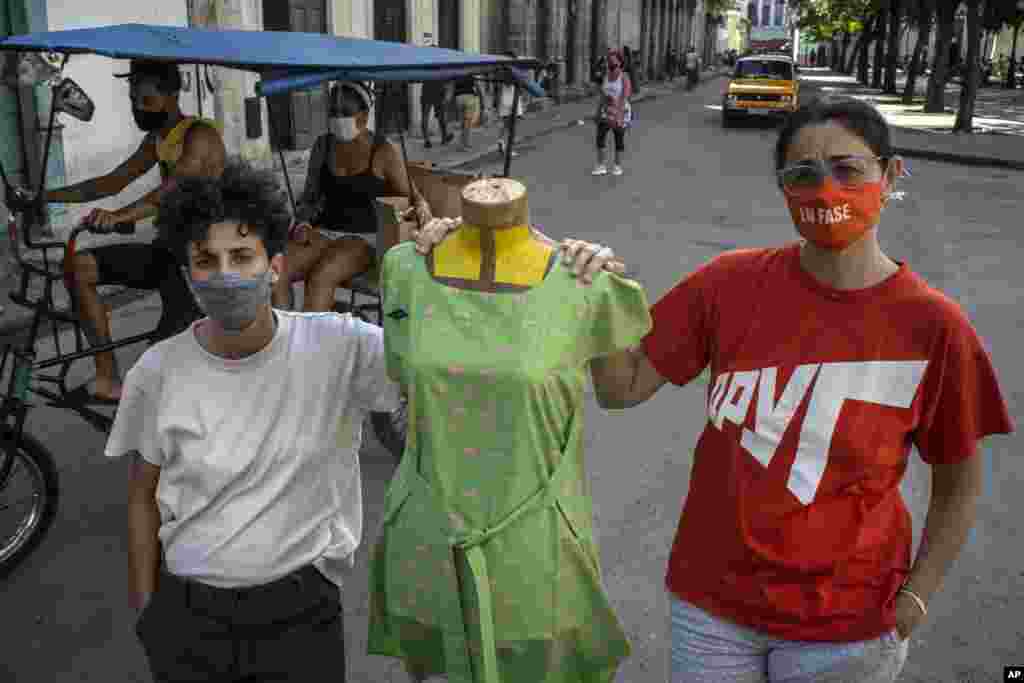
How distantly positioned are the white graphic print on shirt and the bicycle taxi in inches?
86.7

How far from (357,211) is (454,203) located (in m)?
1.09

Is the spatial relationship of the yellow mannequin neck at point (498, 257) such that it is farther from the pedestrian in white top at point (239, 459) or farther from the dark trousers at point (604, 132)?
the dark trousers at point (604, 132)

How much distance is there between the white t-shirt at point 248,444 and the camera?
2238 millimetres

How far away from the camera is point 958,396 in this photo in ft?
6.46

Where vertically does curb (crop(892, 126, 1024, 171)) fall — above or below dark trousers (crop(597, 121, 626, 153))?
below

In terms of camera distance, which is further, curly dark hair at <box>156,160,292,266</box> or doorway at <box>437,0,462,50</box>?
doorway at <box>437,0,462,50</box>

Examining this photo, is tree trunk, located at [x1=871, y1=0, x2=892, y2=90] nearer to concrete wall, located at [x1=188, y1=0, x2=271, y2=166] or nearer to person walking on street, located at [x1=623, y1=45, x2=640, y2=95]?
person walking on street, located at [x1=623, y1=45, x2=640, y2=95]

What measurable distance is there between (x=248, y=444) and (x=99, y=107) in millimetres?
10533

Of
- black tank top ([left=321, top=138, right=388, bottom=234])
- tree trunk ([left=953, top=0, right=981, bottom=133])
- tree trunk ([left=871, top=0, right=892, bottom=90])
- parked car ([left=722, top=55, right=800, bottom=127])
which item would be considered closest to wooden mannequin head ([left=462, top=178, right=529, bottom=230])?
black tank top ([left=321, top=138, right=388, bottom=234])

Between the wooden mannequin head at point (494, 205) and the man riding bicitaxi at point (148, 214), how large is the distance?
2875mm

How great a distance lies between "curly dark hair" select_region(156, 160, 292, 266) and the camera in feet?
7.60

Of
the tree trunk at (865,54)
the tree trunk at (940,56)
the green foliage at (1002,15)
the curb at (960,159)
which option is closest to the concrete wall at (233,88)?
the curb at (960,159)

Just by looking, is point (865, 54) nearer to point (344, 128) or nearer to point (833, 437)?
point (344, 128)

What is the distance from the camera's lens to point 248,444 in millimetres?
2236
